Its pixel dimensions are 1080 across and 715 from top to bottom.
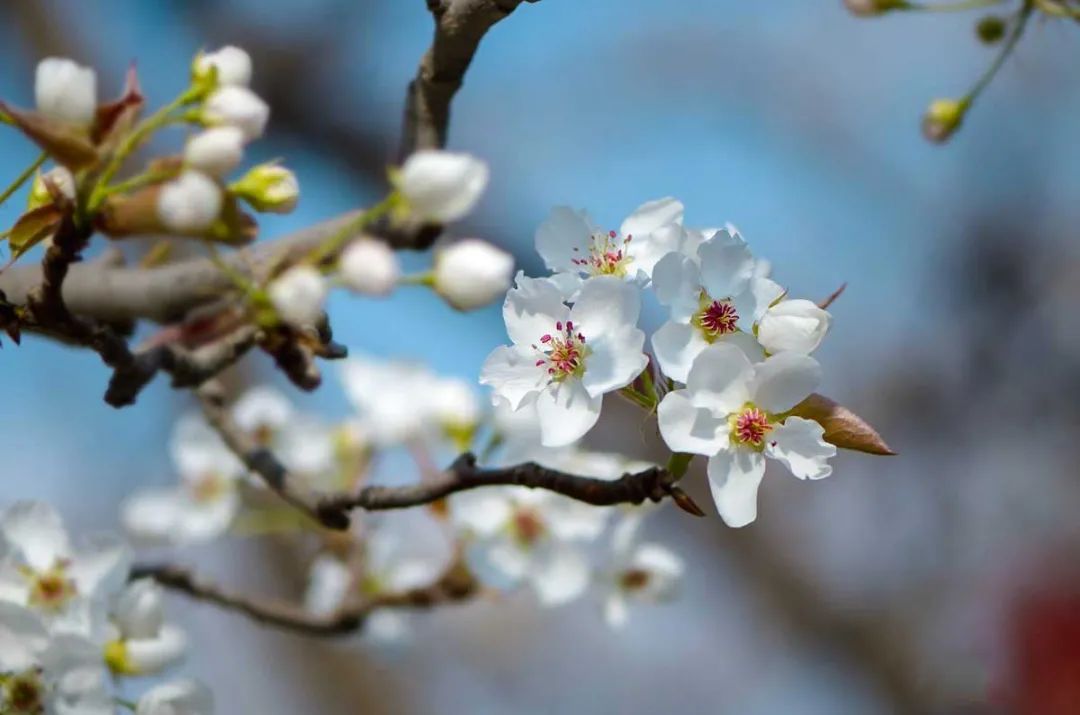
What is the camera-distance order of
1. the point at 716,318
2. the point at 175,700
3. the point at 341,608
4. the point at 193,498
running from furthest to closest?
the point at 193,498 < the point at 341,608 < the point at 175,700 < the point at 716,318

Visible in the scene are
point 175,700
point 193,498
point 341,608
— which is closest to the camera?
point 175,700

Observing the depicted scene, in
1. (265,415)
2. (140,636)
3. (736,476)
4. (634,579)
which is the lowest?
(634,579)

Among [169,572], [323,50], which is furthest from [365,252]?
[323,50]

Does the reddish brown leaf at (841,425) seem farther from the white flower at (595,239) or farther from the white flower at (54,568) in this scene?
the white flower at (54,568)

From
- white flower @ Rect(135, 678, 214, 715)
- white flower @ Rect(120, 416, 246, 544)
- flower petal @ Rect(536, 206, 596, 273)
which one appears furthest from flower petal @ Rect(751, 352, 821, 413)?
white flower @ Rect(120, 416, 246, 544)

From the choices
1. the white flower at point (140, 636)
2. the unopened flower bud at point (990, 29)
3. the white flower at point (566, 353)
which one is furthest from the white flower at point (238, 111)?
the unopened flower bud at point (990, 29)

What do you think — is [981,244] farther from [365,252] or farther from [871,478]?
[365,252]

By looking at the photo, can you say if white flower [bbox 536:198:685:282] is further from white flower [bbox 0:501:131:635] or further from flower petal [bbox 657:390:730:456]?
white flower [bbox 0:501:131:635]

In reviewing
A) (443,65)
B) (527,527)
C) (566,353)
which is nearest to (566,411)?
(566,353)

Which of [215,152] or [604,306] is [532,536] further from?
[215,152]
